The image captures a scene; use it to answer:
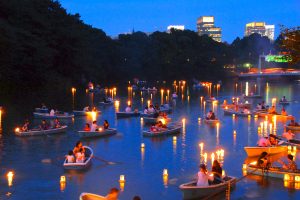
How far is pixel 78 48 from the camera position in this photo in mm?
74375

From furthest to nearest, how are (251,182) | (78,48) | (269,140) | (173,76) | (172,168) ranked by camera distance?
(173,76), (78,48), (269,140), (172,168), (251,182)

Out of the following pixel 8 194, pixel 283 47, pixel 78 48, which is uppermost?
pixel 78 48

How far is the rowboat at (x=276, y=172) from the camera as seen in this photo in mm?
19209

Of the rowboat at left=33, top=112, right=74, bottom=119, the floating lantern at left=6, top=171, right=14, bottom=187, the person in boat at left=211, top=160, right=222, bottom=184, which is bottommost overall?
the floating lantern at left=6, top=171, right=14, bottom=187

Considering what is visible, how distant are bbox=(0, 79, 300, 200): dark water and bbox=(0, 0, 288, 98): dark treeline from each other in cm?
1833

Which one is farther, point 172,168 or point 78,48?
point 78,48

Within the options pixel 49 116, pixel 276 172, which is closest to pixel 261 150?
pixel 276 172

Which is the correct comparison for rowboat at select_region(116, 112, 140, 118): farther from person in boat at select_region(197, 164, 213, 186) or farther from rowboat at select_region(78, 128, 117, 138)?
person in boat at select_region(197, 164, 213, 186)

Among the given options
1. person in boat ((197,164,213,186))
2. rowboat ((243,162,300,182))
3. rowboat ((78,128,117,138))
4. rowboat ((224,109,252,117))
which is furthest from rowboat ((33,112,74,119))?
person in boat ((197,164,213,186))

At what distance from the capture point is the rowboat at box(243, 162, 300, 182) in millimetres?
19209

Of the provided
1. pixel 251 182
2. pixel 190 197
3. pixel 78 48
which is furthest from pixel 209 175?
pixel 78 48

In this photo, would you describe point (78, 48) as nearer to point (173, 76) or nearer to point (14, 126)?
point (14, 126)

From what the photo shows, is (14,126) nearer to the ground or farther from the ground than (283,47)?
nearer to the ground

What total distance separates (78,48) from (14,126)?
4131 cm
